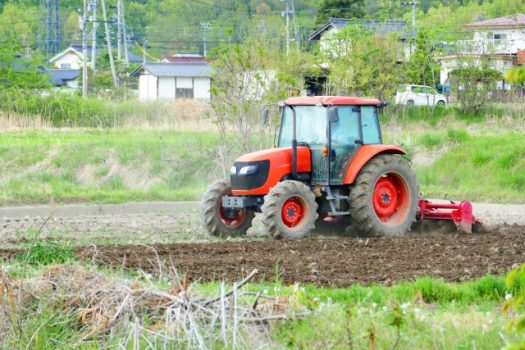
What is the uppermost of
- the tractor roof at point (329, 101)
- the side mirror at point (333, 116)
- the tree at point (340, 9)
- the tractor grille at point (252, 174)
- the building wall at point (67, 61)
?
the tree at point (340, 9)

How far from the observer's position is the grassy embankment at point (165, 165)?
77.9 ft

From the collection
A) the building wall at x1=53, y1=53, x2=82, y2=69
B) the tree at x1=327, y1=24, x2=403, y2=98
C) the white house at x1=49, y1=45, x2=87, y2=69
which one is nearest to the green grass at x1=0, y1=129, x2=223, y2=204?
the tree at x1=327, y1=24, x2=403, y2=98

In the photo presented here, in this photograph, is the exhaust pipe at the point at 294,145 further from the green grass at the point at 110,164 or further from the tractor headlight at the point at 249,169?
the green grass at the point at 110,164

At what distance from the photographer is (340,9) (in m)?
68.5

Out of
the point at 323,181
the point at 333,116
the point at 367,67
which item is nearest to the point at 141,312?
the point at 333,116

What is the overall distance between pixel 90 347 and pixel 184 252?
5565 millimetres

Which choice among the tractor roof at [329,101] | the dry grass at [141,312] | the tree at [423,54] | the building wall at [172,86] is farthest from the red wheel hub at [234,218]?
the building wall at [172,86]

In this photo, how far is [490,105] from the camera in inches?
1468

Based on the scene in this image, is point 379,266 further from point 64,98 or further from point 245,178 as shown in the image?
point 64,98

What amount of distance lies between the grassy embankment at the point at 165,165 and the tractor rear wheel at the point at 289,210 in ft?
25.3

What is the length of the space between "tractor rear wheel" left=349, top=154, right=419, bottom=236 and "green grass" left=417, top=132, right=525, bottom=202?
7072 millimetres

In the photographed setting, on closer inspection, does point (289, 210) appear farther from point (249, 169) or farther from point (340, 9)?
point (340, 9)

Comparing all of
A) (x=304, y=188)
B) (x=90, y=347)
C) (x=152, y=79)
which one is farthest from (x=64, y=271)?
(x=152, y=79)

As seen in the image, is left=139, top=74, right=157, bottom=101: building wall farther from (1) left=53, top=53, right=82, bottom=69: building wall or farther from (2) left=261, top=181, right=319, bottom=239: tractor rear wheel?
(2) left=261, top=181, right=319, bottom=239: tractor rear wheel
